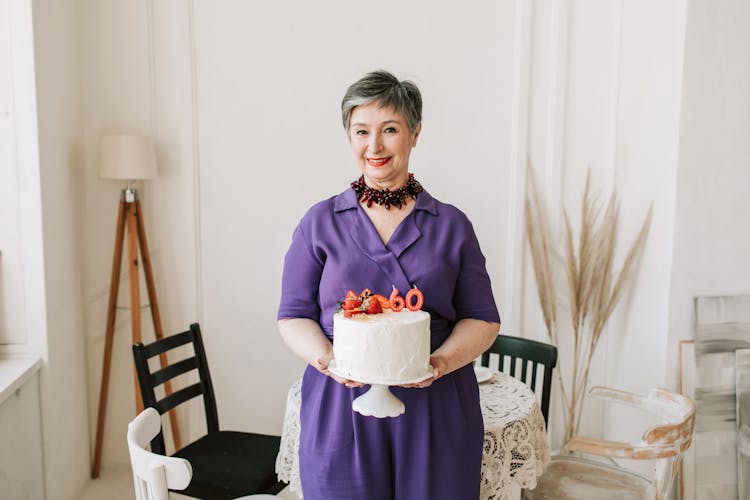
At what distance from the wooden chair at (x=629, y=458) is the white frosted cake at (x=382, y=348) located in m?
0.79

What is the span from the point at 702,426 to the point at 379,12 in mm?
2357

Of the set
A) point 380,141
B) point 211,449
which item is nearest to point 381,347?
point 380,141

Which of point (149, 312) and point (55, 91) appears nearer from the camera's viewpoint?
point (55, 91)

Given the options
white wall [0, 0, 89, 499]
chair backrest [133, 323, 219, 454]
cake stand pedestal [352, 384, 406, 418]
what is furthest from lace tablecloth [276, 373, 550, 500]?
white wall [0, 0, 89, 499]

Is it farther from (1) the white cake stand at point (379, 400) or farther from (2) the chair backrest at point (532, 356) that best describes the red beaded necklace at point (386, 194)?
(2) the chair backrest at point (532, 356)

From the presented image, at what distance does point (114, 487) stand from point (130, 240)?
1152 millimetres

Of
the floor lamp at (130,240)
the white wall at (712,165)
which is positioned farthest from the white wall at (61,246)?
the white wall at (712,165)

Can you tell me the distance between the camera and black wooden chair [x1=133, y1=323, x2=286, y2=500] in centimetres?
209

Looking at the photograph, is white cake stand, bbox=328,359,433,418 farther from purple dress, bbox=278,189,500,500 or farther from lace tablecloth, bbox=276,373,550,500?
lace tablecloth, bbox=276,373,550,500

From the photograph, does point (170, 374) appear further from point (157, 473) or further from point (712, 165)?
point (712, 165)

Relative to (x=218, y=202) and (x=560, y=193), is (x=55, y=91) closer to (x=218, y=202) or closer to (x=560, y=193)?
(x=218, y=202)

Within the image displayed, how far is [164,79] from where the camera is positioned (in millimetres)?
2756

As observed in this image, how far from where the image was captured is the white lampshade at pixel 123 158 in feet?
8.38

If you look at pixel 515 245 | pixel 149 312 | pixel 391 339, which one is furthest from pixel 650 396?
pixel 149 312
